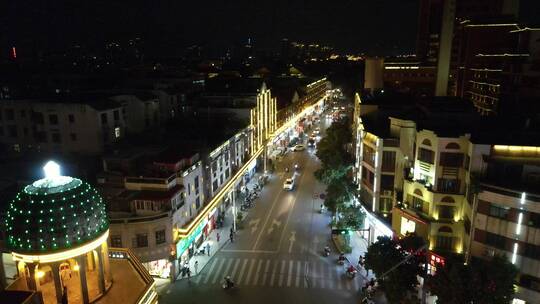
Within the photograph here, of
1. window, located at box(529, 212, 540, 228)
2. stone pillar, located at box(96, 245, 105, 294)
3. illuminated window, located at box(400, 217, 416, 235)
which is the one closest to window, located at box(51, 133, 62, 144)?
stone pillar, located at box(96, 245, 105, 294)

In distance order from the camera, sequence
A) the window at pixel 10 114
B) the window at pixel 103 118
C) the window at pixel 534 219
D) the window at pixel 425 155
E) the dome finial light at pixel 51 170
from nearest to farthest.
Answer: the dome finial light at pixel 51 170
the window at pixel 534 219
the window at pixel 425 155
the window at pixel 103 118
the window at pixel 10 114

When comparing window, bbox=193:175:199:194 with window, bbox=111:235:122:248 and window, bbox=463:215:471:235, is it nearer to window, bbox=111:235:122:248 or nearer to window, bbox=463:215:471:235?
window, bbox=111:235:122:248

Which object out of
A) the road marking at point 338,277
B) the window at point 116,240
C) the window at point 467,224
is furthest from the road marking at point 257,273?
the window at point 467,224

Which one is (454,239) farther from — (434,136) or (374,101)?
(374,101)

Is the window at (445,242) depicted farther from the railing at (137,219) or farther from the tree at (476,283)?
the railing at (137,219)

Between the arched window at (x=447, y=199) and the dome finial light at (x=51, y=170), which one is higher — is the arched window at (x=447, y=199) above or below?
below

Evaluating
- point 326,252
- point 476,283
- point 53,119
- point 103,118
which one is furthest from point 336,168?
point 53,119

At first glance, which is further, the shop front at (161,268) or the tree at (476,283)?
the shop front at (161,268)
